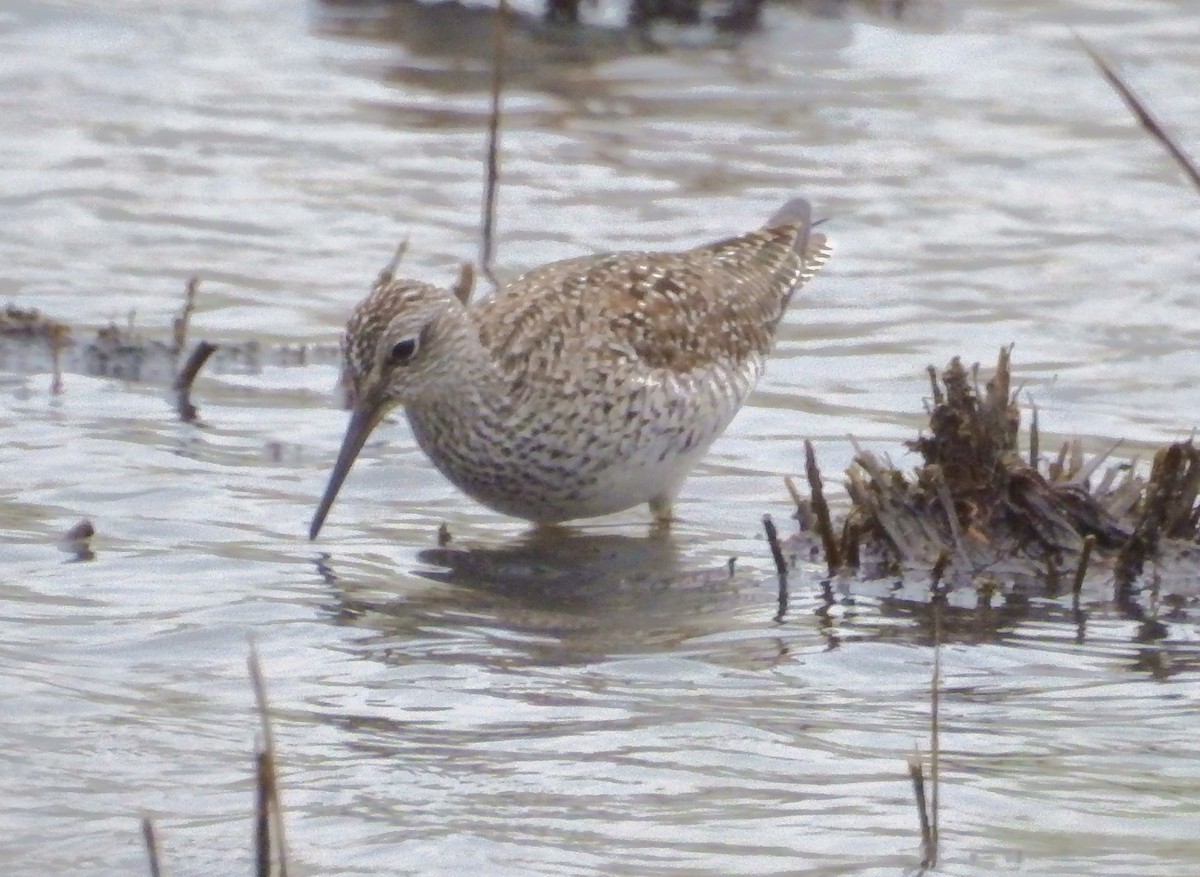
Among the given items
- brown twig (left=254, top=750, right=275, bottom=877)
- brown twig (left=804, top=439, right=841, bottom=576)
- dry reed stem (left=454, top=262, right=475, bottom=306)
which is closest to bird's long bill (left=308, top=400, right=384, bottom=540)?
brown twig (left=804, top=439, right=841, bottom=576)

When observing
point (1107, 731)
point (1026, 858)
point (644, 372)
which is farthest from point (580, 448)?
point (1026, 858)

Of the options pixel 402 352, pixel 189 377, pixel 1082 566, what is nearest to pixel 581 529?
pixel 402 352

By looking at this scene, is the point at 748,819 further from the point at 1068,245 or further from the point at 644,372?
the point at 1068,245

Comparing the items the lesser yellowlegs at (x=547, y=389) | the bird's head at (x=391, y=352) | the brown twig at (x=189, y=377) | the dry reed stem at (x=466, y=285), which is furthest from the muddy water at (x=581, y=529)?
the dry reed stem at (x=466, y=285)

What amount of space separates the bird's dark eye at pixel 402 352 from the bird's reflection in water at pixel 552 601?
64cm

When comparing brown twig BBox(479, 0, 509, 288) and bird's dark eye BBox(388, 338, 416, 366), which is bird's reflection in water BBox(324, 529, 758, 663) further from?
brown twig BBox(479, 0, 509, 288)

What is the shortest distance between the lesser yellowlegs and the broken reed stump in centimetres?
86

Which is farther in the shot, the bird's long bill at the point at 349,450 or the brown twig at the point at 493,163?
the brown twig at the point at 493,163

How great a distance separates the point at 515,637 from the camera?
7105 millimetres

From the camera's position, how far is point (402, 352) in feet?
26.4

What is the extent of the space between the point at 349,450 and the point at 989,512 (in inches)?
82.4

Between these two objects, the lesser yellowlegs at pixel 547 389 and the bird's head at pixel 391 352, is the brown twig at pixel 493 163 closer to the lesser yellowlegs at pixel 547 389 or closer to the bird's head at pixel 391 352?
the lesser yellowlegs at pixel 547 389

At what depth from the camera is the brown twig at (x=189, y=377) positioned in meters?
9.37

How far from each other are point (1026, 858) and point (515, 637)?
6.99ft
